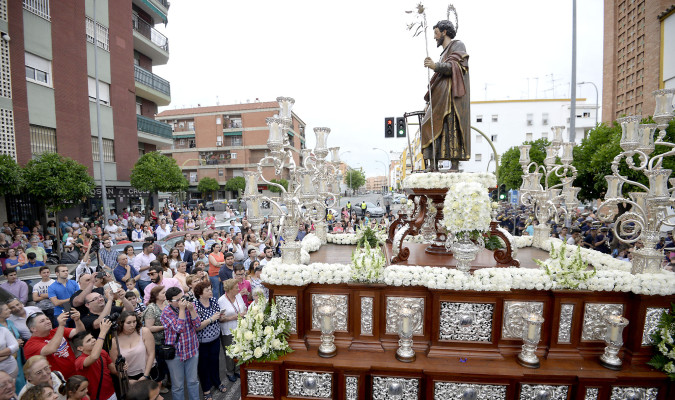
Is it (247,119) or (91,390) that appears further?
(247,119)

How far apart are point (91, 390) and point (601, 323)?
6457mm

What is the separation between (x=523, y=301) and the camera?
424 centimetres

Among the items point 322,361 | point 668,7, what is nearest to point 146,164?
point 322,361

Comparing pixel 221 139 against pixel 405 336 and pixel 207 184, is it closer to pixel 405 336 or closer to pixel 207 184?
pixel 207 184

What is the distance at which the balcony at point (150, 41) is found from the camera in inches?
863

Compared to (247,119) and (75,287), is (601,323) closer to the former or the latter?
(75,287)

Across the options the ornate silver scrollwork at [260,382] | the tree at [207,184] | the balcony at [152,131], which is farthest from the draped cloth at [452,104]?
the tree at [207,184]

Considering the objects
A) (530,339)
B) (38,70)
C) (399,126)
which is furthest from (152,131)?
(530,339)

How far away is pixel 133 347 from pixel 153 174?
17.4 metres

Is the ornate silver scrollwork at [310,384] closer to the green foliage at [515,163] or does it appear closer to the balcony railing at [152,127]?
the balcony railing at [152,127]

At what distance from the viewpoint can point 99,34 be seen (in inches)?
718

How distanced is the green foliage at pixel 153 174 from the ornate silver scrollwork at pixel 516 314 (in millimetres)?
19827

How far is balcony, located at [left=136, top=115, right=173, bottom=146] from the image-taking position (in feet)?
73.3

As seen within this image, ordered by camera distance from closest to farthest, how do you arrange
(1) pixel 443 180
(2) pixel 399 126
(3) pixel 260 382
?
(3) pixel 260 382, (1) pixel 443 180, (2) pixel 399 126
